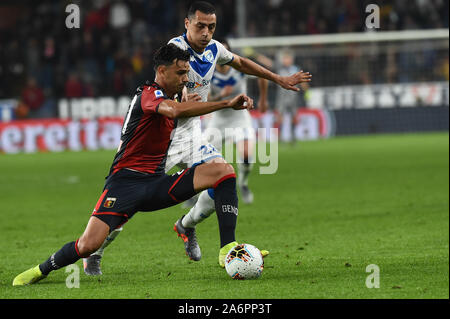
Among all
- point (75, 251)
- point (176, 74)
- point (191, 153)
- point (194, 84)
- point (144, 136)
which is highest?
point (176, 74)

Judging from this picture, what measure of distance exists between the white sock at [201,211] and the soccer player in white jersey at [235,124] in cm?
417

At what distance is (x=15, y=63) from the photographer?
2653cm

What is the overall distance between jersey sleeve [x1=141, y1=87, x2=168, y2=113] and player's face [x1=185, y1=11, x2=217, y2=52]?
1.23 meters

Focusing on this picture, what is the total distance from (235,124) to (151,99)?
229 inches

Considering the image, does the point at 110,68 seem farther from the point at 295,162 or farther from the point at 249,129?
the point at 249,129

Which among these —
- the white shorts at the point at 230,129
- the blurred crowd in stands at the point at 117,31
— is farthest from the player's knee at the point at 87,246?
the blurred crowd in stands at the point at 117,31

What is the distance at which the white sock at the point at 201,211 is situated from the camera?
7.62 m

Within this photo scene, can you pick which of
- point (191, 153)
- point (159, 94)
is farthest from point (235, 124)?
point (159, 94)

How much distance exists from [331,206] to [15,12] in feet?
68.2

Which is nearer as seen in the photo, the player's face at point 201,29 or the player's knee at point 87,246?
the player's knee at point 87,246

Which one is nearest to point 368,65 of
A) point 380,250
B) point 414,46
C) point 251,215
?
point 414,46

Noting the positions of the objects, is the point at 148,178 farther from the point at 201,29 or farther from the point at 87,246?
the point at 201,29

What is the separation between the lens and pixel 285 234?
9.33 metres

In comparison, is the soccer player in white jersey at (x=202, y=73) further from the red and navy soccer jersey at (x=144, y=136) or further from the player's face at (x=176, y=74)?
the player's face at (x=176, y=74)
